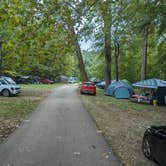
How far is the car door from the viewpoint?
19.3 feet

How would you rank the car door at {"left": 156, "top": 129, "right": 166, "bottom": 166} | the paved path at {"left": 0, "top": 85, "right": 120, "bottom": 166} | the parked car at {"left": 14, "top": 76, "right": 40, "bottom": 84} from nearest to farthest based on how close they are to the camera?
the car door at {"left": 156, "top": 129, "right": 166, "bottom": 166} → the paved path at {"left": 0, "top": 85, "right": 120, "bottom": 166} → the parked car at {"left": 14, "top": 76, "right": 40, "bottom": 84}

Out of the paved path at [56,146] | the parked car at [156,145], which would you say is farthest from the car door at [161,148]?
the paved path at [56,146]

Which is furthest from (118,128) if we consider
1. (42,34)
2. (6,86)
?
(6,86)

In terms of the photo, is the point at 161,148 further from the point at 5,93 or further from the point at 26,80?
the point at 26,80

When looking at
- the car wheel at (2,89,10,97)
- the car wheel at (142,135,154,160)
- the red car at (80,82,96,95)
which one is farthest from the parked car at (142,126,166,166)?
the red car at (80,82,96,95)

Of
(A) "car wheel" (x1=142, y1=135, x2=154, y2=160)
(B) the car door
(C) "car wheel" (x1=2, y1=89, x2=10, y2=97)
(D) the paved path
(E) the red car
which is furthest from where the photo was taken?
(E) the red car

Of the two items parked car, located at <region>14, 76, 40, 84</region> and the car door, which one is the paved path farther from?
parked car, located at <region>14, 76, 40, 84</region>

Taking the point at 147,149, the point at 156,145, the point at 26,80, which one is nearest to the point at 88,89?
the point at 147,149

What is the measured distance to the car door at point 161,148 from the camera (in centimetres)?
588

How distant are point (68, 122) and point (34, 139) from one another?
3437 millimetres

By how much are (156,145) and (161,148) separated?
0.33 m

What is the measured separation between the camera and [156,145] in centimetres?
638

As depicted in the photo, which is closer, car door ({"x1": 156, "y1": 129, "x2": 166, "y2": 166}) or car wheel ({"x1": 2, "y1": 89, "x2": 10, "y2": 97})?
car door ({"x1": 156, "y1": 129, "x2": 166, "y2": 166})

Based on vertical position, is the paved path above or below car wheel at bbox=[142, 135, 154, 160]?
below
